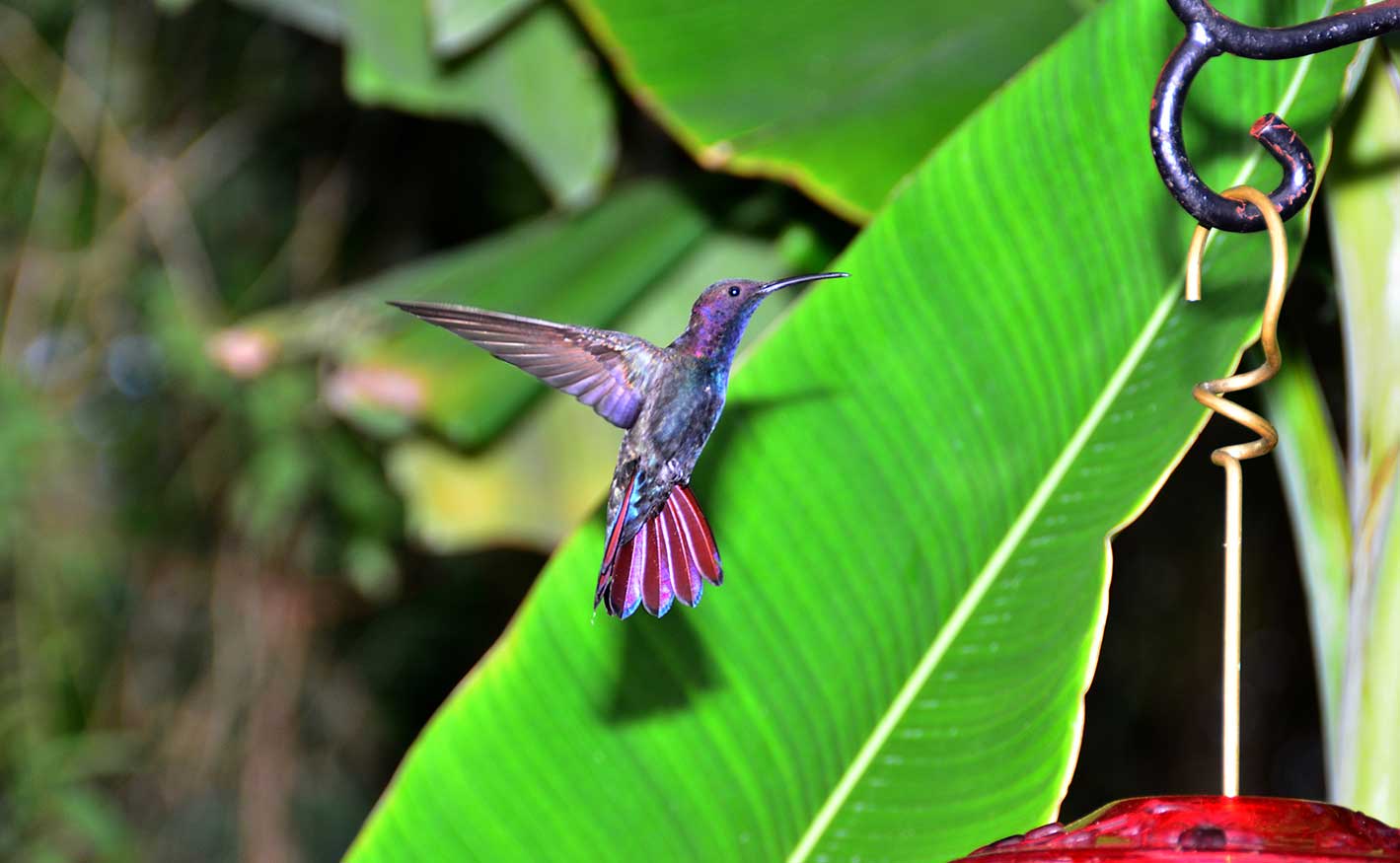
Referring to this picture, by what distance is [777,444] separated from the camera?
0.91 metres

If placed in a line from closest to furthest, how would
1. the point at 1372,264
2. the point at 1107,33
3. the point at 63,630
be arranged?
the point at 1107,33 → the point at 1372,264 → the point at 63,630

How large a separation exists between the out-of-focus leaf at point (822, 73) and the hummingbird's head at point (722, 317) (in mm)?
574

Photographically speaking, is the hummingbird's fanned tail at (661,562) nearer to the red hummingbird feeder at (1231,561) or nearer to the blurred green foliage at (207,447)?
the red hummingbird feeder at (1231,561)

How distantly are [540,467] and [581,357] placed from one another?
103 centimetres

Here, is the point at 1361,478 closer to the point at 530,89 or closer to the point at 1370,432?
the point at 1370,432

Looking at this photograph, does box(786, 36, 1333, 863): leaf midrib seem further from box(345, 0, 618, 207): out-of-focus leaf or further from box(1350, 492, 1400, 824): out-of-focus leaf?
box(345, 0, 618, 207): out-of-focus leaf

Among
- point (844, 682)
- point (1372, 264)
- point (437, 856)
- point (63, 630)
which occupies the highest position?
point (1372, 264)

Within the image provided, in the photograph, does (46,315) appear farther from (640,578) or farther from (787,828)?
(640,578)

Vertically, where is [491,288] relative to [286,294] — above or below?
above

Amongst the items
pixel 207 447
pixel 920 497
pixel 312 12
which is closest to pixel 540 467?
pixel 312 12

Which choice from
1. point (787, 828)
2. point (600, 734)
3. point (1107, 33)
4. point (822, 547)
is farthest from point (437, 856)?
point (1107, 33)

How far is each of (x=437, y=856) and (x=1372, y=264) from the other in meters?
0.82

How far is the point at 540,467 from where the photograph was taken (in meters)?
1.70

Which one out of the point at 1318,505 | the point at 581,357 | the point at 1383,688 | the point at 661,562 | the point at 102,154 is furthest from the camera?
the point at 102,154
